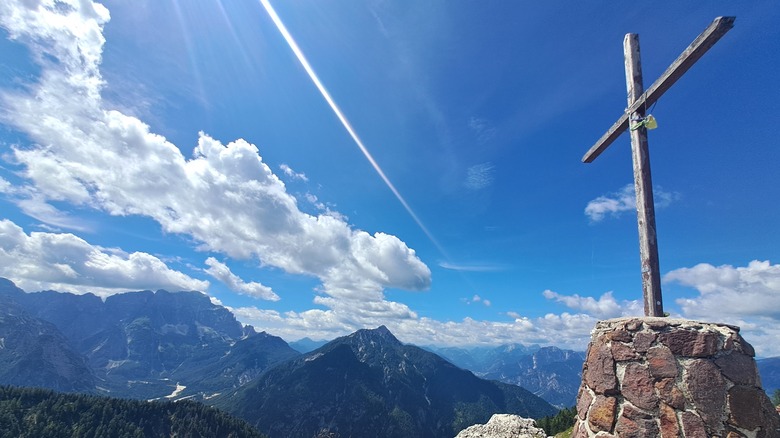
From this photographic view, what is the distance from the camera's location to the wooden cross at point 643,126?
7812 mm

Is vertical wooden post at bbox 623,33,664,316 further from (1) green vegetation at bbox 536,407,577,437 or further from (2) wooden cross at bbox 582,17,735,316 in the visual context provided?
(1) green vegetation at bbox 536,407,577,437

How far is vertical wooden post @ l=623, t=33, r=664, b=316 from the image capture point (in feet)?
27.4

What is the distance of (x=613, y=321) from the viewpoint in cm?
807

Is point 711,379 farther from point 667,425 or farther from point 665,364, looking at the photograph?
point 667,425

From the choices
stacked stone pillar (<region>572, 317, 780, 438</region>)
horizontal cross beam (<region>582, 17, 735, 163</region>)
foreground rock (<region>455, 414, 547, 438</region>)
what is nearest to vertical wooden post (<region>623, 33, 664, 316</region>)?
horizontal cross beam (<region>582, 17, 735, 163</region>)

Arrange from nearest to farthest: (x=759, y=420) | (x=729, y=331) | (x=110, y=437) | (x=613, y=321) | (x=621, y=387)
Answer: (x=759, y=420) → (x=729, y=331) → (x=621, y=387) → (x=613, y=321) → (x=110, y=437)

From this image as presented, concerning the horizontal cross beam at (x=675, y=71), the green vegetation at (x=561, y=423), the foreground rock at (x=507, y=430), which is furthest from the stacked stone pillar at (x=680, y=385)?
the green vegetation at (x=561, y=423)

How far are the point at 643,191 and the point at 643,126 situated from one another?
70.3 inches

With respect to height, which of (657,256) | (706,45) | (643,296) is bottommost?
(643,296)

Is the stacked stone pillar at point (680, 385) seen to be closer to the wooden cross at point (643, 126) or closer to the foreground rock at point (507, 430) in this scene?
the wooden cross at point (643, 126)


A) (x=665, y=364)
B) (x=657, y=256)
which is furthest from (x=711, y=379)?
(x=657, y=256)

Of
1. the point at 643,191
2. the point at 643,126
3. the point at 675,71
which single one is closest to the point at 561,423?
the point at 643,191

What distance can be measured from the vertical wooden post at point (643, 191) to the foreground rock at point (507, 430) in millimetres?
12368

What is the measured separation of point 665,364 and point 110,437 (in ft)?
881
